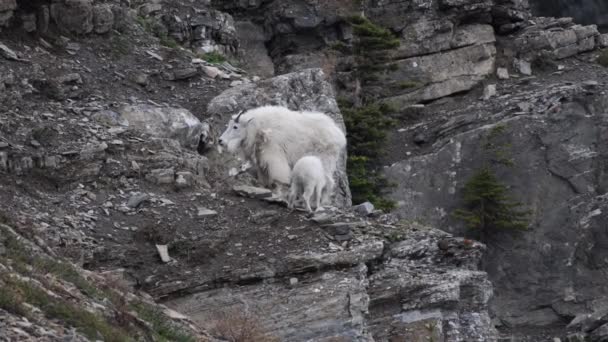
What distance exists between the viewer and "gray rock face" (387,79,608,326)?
104 feet

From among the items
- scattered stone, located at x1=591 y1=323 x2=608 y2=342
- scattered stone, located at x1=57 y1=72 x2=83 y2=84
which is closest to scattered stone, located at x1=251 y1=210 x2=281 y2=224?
scattered stone, located at x1=57 y1=72 x2=83 y2=84

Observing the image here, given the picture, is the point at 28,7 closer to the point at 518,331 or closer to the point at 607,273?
the point at 518,331

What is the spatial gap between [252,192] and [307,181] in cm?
84

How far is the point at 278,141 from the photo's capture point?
1714 centimetres

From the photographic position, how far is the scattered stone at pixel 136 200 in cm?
1557

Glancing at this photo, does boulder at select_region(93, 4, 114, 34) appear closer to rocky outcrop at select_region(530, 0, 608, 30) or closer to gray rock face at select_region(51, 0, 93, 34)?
gray rock face at select_region(51, 0, 93, 34)

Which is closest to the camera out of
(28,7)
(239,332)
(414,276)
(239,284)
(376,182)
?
(239,332)

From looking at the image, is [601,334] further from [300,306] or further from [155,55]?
[300,306]

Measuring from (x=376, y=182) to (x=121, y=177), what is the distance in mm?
14194

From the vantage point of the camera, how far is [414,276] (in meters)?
15.9

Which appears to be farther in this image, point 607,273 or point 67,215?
point 607,273

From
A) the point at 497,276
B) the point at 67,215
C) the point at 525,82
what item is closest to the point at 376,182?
the point at 497,276

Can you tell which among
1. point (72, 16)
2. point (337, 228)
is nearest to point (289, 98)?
point (72, 16)

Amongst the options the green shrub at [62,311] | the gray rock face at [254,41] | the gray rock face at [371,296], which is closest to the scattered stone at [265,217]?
the gray rock face at [371,296]
